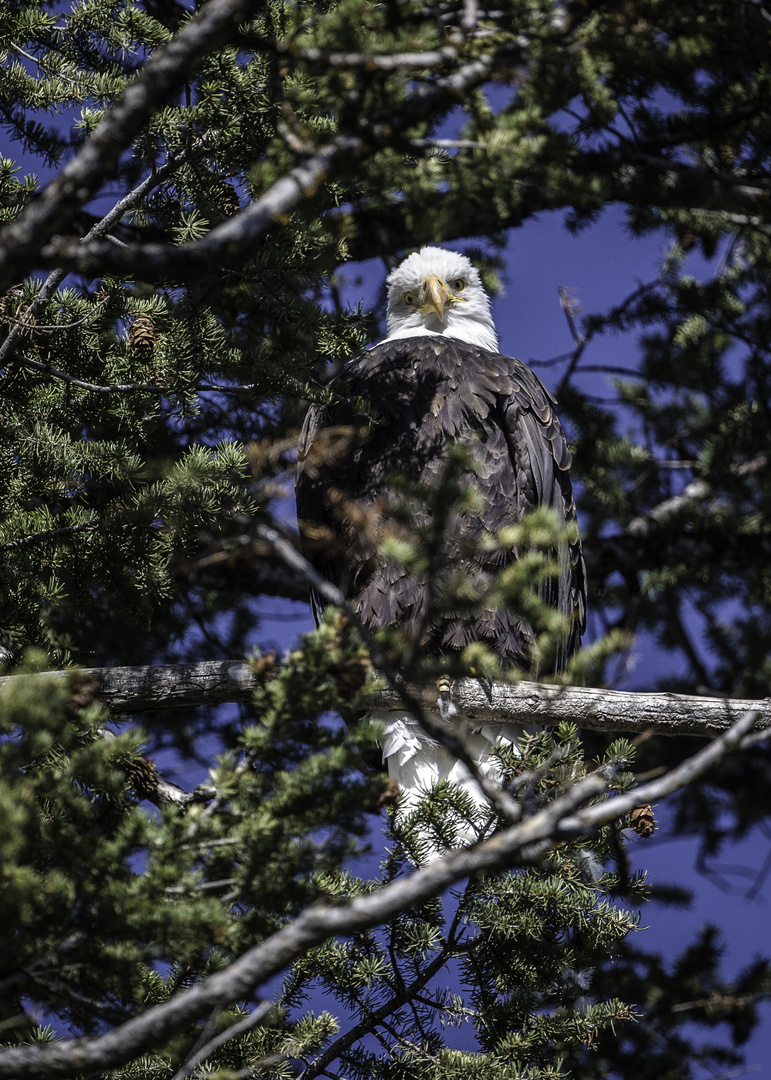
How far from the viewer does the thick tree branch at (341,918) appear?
122 cm

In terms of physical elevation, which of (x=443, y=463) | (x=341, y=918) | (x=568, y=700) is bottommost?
(x=341, y=918)

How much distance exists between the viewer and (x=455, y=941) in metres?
2.13

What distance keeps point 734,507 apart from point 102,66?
3.35 metres

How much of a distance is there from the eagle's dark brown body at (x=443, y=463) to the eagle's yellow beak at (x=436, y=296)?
49 cm

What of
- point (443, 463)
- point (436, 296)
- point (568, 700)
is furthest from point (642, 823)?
point (436, 296)

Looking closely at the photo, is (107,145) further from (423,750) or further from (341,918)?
(423,750)

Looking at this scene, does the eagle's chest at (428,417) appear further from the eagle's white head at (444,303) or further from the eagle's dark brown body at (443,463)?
the eagle's white head at (444,303)

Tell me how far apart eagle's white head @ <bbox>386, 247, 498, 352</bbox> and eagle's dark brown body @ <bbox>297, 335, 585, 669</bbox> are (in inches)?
24.1

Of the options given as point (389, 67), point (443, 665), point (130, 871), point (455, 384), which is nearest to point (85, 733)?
point (130, 871)

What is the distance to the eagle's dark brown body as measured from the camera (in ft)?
10.2

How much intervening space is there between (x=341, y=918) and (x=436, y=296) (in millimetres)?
3061

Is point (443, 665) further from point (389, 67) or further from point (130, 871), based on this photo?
point (389, 67)

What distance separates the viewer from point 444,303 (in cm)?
400

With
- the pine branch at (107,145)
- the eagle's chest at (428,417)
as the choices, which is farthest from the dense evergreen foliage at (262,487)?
the eagle's chest at (428,417)
